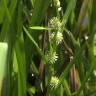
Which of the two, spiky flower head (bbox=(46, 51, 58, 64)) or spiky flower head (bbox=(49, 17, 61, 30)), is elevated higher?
spiky flower head (bbox=(49, 17, 61, 30))

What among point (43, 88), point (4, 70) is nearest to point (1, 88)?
point (4, 70)

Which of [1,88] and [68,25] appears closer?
[1,88]

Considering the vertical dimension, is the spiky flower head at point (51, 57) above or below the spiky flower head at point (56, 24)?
below

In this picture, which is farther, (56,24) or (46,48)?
(46,48)

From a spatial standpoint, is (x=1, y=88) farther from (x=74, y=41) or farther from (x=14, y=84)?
(x=74, y=41)

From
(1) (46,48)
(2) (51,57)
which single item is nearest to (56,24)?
(2) (51,57)

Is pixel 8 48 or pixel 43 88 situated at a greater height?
pixel 8 48

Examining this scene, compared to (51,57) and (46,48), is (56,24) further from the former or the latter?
(46,48)
